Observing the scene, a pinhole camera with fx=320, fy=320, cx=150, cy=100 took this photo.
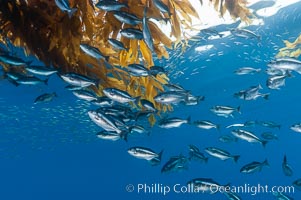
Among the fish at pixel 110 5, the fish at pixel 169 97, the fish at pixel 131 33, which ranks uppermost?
the fish at pixel 110 5

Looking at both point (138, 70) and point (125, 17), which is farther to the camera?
point (138, 70)

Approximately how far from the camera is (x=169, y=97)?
20.9 ft

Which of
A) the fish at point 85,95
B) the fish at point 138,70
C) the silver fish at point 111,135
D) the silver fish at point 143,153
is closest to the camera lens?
the fish at point 138,70

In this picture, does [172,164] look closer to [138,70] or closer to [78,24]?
[138,70]

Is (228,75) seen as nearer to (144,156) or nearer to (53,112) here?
(53,112)

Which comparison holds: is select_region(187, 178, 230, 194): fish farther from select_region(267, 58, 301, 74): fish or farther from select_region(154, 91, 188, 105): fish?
select_region(267, 58, 301, 74): fish

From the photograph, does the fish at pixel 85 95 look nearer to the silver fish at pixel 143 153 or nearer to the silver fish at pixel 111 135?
the silver fish at pixel 111 135

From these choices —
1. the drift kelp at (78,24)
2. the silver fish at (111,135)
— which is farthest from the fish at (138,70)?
the silver fish at (111,135)

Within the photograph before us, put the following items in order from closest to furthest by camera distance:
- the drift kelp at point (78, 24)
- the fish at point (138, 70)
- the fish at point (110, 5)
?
the fish at point (110, 5)
the drift kelp at point (78, 24)
the fish at point (138, 70)

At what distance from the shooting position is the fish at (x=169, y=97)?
20.6ft

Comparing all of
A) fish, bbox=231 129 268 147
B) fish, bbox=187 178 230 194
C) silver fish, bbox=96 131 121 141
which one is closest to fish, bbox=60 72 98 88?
A: silver fish, bbox=96 131 121 141

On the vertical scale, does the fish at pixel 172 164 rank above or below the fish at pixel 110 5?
below

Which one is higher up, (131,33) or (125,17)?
(125,17)

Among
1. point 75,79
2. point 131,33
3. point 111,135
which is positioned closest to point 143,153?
point 111,135
